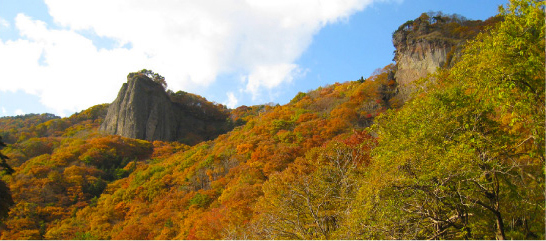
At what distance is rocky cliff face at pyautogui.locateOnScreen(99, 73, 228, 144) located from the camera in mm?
68312

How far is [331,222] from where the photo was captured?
14359mm

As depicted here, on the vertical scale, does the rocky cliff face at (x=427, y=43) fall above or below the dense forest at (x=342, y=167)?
above

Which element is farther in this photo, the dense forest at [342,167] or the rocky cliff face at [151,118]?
the rocky cliff face at [151,118]

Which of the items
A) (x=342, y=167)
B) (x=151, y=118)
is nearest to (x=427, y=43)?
(x=342, y=167)

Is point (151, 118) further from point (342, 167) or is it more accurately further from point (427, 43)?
point (342, 167)

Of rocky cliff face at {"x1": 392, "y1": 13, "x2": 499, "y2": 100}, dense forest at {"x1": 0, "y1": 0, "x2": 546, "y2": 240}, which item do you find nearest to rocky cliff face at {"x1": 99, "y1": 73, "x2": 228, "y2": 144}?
dense forest at {"x1": 0, "y1": 0, "x2": 546, "y2": 240}

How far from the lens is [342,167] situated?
16875mm

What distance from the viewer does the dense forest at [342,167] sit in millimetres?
8461

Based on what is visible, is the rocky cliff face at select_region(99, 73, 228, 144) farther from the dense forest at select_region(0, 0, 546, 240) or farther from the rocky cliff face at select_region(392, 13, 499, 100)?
the rocky cliff face at select_region(392, 13, 499, 100)

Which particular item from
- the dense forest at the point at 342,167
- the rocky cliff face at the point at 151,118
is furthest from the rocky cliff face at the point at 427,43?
the rocky cliff face at the point at 151,118

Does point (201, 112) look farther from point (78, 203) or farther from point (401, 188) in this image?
point (401, 188)

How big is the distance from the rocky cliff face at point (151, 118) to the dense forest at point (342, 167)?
16.0 feet

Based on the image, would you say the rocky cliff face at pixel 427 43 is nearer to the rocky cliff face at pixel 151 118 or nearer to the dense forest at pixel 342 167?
the dense forest at pixel 342 167

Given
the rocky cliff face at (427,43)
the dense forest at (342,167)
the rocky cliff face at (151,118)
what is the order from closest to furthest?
the dense forest at (342,167) → the rocky cliff face at (427,43) → the rocky cliff face at (151,118)
